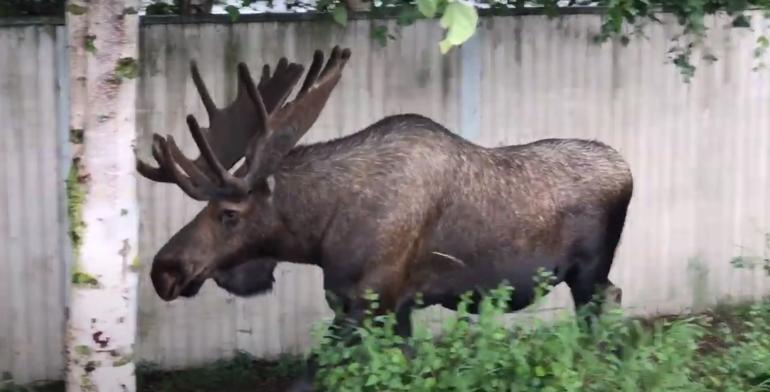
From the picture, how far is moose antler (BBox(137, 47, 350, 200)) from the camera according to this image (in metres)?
5.13

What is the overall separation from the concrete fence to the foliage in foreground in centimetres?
114

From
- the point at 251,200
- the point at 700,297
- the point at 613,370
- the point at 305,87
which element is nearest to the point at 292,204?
the point at 251,200

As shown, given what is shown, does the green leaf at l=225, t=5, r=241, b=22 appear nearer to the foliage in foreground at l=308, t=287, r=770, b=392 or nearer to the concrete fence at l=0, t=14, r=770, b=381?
the concrete fence at l=0, t=14, r=770, b=381

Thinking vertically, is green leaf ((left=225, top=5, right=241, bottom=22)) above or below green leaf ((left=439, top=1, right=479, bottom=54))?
above

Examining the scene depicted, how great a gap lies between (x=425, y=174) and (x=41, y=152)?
2182 mm

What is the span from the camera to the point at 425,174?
5.44 meters

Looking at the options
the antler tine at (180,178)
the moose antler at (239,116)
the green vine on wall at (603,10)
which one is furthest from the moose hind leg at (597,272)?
the antler tine at (180,178)

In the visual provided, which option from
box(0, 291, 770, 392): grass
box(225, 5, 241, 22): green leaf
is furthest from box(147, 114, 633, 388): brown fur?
box(225, 5, 241, 22): green leaf

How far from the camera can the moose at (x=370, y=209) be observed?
5.22 metres

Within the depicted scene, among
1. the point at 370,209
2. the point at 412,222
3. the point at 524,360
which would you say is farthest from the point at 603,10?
the point at 524,360

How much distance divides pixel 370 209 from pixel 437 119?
2086mm

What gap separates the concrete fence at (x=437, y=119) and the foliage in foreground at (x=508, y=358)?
3.74ft

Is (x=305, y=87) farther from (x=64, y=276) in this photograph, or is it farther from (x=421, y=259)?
(x=64, y=276)

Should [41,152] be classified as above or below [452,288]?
above
